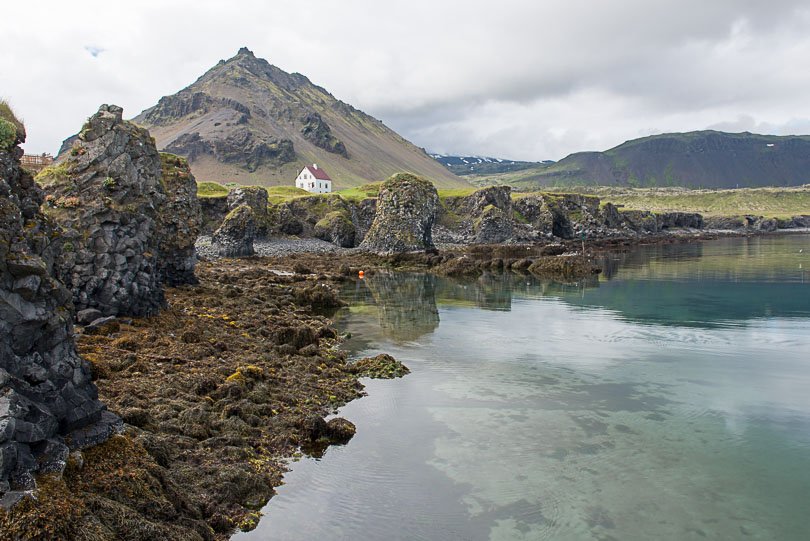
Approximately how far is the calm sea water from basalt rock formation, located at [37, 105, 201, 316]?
1200cm

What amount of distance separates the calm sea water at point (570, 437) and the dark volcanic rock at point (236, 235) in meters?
42.6

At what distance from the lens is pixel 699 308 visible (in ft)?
137

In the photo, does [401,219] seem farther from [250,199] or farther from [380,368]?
[380,368]

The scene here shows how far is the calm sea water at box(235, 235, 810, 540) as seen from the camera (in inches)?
501

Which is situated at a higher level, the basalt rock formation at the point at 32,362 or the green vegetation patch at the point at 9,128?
the green vegetation patch at the point at 9,128

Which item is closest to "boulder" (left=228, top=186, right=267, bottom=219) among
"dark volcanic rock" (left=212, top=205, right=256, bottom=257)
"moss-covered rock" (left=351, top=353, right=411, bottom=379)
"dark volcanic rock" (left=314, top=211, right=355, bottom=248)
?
"dark volcanic rock" (left=212, top=205, right=256, bottom=257)

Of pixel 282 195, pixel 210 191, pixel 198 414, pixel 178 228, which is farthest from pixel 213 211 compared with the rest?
pixel 198 414

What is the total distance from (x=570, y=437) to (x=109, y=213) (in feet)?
73.0

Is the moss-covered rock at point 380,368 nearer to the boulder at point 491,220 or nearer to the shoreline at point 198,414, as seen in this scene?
the shoreline at point 198,414

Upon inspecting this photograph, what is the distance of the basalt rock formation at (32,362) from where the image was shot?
8352 millimetres

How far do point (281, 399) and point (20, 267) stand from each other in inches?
404

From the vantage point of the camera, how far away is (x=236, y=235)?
74.9 m

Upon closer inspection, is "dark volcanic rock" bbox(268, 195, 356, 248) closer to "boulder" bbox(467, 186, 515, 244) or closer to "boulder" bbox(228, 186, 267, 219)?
"boulder" bbox(228, 186, 267, 219)

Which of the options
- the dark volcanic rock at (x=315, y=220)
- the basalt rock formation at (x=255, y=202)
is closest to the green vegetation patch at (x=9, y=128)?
the basalt rock formation at (x=255, y=202)
